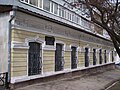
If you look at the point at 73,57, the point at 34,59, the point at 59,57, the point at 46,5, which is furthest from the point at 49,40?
the point at 73,57

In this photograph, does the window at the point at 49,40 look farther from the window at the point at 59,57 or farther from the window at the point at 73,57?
the window at the point at 73,57

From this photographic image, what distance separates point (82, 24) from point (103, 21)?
412 inches

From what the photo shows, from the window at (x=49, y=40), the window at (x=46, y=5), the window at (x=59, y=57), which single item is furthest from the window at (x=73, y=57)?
the window at (x=49, y=40)

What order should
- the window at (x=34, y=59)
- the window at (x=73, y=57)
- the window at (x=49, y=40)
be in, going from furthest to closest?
the window at (x=73, y=57) < the window at (x=49, y=40) < the window at (x=34, y=59)

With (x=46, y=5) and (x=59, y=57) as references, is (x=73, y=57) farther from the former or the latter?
(x=46, y=5)

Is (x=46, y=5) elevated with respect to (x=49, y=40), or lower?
elevated

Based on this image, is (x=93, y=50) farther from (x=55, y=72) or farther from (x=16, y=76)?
(x=16, y=76)

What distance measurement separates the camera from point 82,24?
27438mm

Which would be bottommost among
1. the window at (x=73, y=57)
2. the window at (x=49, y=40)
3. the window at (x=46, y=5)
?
the window at (x=73, y=57)

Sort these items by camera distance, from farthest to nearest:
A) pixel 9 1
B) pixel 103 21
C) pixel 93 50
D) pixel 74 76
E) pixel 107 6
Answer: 1. pixel 93 50
2. pixel 74 76
3. pixel 103 21
4. pixel 107 6
5. pixel 9 1

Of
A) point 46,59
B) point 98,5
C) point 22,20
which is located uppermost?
A: point 98,5

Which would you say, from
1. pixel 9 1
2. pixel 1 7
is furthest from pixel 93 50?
pixel 1 7

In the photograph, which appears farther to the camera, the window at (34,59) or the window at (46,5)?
the window at (46,5)

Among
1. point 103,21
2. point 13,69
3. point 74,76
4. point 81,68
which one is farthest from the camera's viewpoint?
point 81,68
